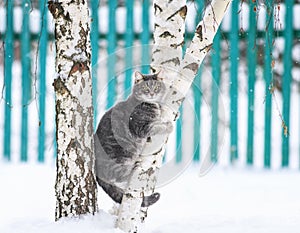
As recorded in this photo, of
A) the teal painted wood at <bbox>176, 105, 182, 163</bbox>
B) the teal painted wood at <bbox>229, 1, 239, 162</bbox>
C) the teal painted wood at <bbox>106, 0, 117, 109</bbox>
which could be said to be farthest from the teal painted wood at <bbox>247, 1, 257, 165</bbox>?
the teal painted wood at <bbox>106, 0, 117, 109</bbox>

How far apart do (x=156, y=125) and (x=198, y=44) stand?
54cm

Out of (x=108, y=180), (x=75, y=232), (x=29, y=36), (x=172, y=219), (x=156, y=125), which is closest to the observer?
(x=75, y=232)

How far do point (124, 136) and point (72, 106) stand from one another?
57cm

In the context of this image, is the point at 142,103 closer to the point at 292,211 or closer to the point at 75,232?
the point at 75,232

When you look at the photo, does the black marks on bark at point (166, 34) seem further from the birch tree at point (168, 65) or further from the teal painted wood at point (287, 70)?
the teal painted wood at point (287, 70)

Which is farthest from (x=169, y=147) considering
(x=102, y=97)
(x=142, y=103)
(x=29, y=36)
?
(x=142, y=103)

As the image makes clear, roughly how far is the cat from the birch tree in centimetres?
20

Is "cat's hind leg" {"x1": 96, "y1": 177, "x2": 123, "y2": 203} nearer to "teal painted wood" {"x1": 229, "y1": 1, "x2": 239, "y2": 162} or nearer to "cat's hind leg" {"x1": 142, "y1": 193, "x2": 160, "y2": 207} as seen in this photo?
"cat's hind leg" {"x1": 142, "y1": 193, "x2": 160, "y2": 207}

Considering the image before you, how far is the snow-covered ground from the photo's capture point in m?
3.30

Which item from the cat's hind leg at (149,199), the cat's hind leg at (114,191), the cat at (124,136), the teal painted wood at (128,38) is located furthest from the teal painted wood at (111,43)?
the cat's hind leg at (149,199)

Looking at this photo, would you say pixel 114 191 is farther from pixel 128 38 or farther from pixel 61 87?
pixel 128 38

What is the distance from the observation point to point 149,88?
3578mm

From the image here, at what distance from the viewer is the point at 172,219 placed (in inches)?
150

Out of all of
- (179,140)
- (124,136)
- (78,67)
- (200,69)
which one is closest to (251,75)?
(200,69)
